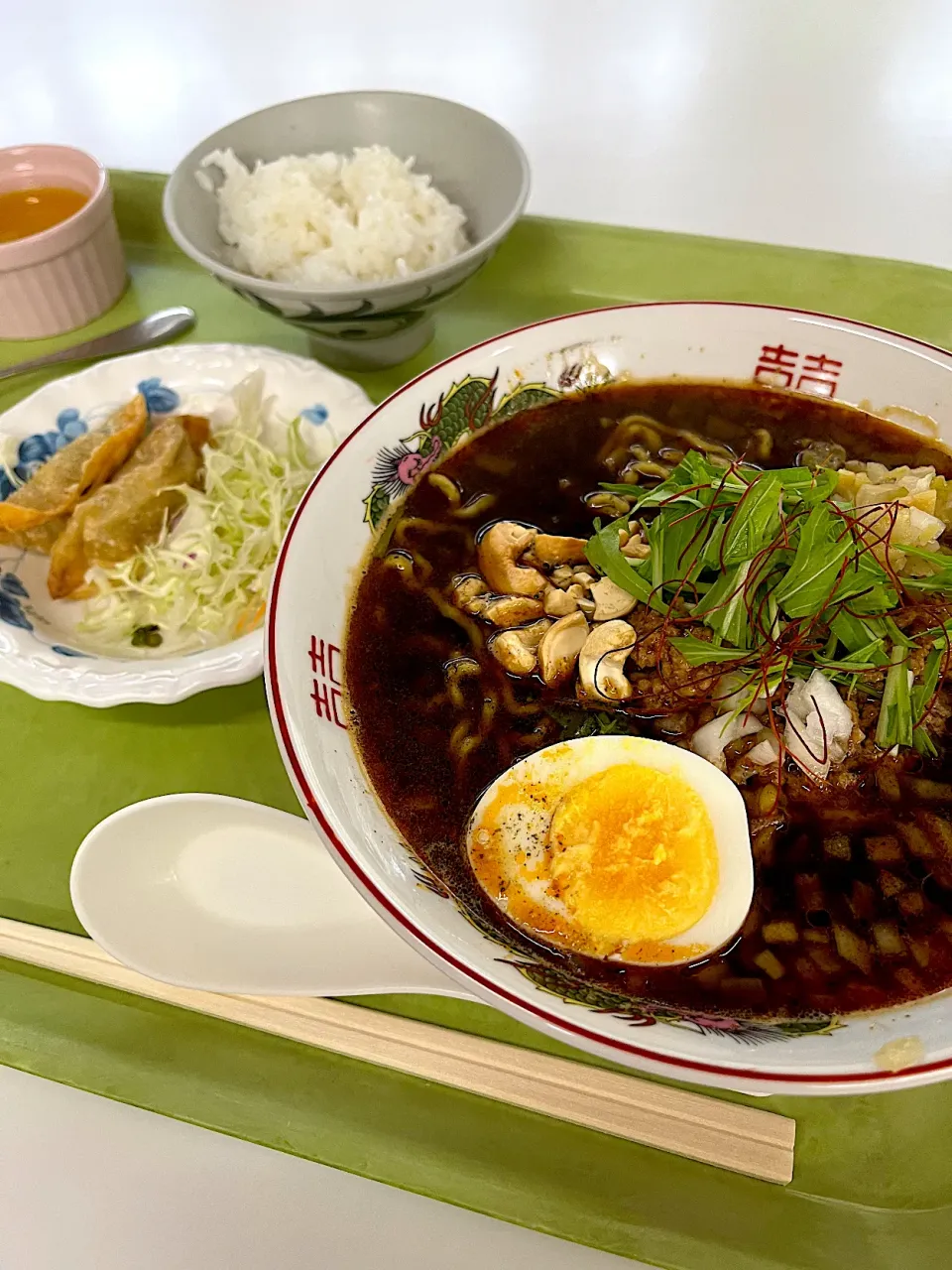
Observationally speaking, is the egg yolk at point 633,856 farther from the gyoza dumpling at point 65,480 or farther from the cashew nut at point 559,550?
the gyoza dumpling at point 65,480

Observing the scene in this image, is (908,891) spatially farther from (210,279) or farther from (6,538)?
(210,279)

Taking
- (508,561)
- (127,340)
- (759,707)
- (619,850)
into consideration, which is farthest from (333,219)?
(619,850)

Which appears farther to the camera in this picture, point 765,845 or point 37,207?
point 37,207

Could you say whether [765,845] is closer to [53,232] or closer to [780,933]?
[780,933]

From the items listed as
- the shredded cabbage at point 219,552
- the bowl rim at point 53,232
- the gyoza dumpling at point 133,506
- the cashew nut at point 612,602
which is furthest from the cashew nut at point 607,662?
the bowl rim at point 53,232

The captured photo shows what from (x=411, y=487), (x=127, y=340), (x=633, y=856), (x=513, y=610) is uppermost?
(x=127, y=340)

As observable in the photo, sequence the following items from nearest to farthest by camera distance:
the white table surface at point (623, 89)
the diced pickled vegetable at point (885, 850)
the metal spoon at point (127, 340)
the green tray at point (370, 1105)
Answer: the green tray at point (370, 1105) → the diced pickled vegetable at point (885, 850) → the metal spoon at point (127, 340) → the white table surface at point (623, 89)

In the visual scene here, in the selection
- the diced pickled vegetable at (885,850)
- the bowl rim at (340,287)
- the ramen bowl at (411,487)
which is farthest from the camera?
the bowl rim at (340,287)

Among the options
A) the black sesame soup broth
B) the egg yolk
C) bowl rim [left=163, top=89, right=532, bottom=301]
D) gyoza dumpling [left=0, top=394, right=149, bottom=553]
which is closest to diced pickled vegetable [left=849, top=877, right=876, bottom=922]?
the black sesame soup broth
